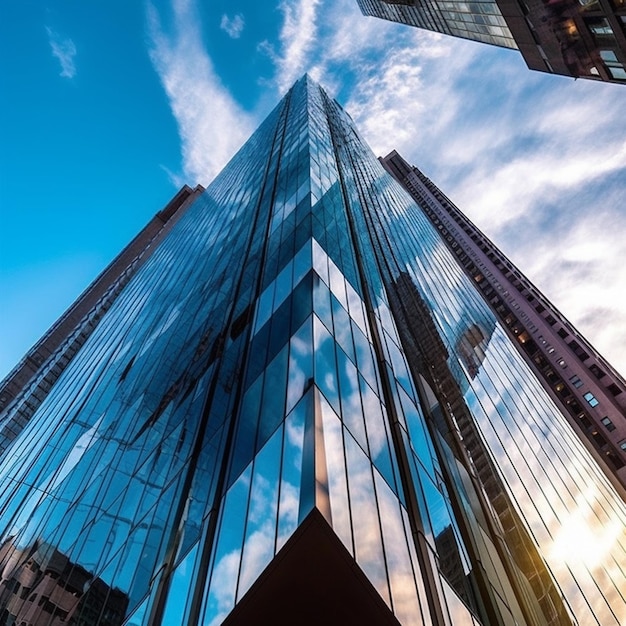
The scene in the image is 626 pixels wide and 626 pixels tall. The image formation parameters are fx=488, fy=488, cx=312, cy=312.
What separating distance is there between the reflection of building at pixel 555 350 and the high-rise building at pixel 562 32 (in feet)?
193

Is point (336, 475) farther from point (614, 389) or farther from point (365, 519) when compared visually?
point (614, 389)

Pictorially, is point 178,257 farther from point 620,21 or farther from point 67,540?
point 620,21

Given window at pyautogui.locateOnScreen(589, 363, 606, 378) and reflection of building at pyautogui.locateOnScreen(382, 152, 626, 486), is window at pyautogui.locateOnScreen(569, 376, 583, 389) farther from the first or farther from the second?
window at pyautogui.locateOnScreen(589, 363, 606, 378)

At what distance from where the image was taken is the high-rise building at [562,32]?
30188 millimetres

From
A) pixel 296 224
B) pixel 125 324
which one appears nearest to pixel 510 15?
pixel 296 224

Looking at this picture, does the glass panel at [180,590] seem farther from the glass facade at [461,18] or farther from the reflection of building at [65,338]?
the reflection of building at [65,338]

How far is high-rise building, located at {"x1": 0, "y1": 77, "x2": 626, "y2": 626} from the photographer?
36.7 ft

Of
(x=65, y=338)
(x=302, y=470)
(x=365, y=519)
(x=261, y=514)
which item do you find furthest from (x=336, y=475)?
(x=65, y=338)

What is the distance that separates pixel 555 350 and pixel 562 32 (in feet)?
234

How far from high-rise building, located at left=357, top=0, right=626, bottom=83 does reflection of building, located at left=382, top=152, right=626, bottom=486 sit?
58739 mm

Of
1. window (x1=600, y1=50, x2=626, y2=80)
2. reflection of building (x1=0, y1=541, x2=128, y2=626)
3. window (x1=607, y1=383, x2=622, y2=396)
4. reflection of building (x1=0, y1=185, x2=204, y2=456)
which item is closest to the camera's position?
reflection of building (x1=0, y1=541, x2=128, y2=626)

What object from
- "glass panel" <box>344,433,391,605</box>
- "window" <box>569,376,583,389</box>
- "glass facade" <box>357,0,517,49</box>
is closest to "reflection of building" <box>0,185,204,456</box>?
"glass panel" <box>344,433,391,605</box>

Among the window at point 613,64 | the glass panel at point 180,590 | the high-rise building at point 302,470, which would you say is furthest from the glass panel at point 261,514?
the window at point 613,64

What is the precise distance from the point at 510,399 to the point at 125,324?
36.0m
